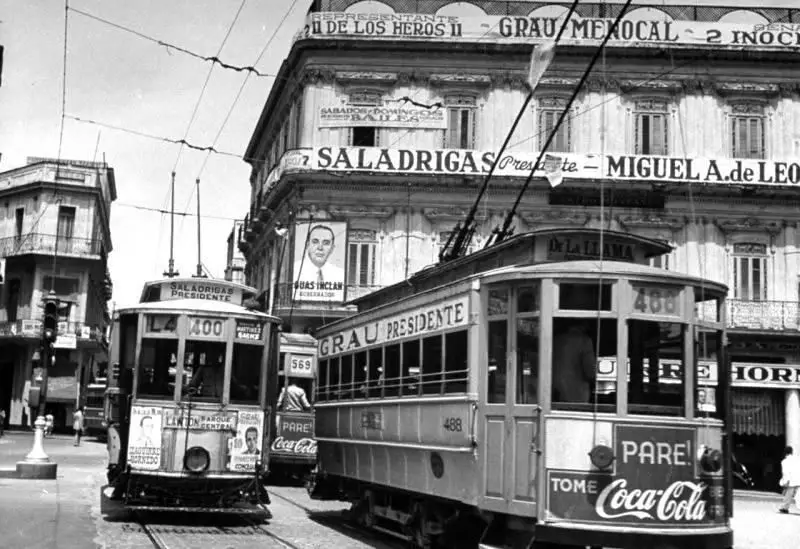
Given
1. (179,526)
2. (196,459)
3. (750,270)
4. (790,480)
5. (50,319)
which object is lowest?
(179,526)

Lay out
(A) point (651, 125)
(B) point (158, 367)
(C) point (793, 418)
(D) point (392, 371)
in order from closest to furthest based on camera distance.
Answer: (D) point (392, 371)
(B) point (158, 367)
(C) point (793, 418)
(A) point (651, 125)

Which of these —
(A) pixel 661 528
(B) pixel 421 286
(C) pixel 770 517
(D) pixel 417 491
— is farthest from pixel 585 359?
(C) pixel 770 517

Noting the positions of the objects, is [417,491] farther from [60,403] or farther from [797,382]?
[60,403]

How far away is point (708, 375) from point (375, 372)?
4.70 meters

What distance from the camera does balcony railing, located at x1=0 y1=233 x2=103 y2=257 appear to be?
49.3 metres

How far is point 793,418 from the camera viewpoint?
2780cm

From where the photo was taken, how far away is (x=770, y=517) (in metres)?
18.8

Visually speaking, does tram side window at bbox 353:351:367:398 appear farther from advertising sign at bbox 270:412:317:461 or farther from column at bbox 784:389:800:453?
column at bbox 784:389:800:453

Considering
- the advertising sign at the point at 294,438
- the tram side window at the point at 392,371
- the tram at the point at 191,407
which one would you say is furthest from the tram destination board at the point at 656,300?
the advertising sign at the point at 294,438

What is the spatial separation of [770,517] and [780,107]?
16.0 metres

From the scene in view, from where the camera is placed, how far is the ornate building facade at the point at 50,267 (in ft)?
159

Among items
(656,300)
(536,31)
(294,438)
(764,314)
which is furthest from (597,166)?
(656,300)

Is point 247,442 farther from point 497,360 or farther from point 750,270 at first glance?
point 750,270

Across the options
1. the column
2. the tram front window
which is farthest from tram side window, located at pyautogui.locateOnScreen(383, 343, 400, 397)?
the column
